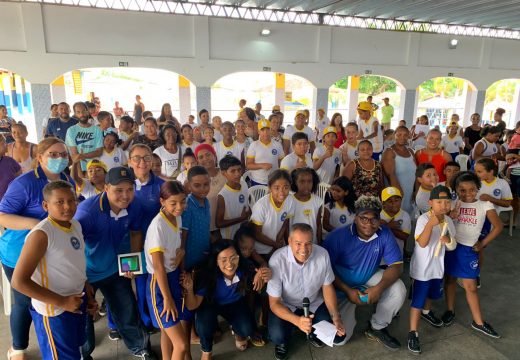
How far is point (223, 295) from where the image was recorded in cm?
277

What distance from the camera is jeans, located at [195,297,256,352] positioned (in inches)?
104

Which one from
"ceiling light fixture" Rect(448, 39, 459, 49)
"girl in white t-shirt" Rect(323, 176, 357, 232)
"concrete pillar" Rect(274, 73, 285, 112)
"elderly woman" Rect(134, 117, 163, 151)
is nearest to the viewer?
"girl in white t-shirt" Rect(323, 176, 357, 232)

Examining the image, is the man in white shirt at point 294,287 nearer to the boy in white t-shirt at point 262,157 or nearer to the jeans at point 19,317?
the jeans at point 19,317

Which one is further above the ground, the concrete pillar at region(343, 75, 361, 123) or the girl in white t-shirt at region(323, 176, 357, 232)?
the concrete pillar at region(343, 75, 361, 123)

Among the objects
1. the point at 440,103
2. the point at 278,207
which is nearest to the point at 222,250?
the point at 278,207

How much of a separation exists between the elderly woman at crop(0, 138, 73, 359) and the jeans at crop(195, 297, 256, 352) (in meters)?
1.17

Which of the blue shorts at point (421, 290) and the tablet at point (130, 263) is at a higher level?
the tablet at point (130, 263)

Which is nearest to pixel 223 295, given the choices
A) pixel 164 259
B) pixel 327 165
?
pixel 164 259

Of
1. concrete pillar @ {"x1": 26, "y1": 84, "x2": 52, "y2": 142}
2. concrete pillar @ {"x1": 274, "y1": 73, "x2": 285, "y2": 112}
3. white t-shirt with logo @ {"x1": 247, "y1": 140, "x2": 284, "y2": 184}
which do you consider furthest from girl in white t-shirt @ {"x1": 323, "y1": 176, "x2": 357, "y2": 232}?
concrete pillar @ {"x1": 274, "y1": 73, "x2": 285, "y2": 112}

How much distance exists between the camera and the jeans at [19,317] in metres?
2.36

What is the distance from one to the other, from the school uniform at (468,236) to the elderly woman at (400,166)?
3.88 feet

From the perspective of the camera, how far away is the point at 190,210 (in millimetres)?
2682

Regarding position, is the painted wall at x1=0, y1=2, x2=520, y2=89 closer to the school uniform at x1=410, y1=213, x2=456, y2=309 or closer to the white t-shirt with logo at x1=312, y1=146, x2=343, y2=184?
the white t-shirt with logo at x1=312, y1=146, x2=343, y2=184

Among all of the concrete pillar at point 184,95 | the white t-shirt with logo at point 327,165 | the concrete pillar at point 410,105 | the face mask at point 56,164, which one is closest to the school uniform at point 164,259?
the face mask at point 56,164
